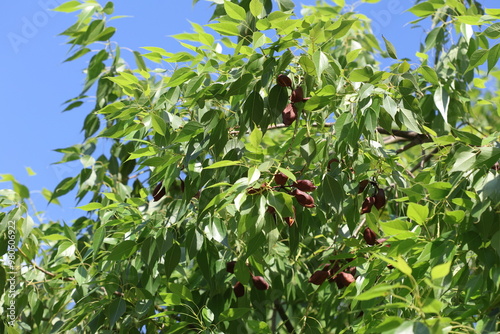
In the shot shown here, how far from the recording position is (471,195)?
58.8 inches

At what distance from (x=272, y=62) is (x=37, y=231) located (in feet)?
5.20

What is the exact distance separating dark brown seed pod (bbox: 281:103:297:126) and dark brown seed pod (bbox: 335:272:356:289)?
17.3 inches

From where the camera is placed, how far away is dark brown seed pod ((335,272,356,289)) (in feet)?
5.76

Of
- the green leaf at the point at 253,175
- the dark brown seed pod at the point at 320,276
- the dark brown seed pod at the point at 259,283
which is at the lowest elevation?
the dark brown seed pod at the point at 259,283

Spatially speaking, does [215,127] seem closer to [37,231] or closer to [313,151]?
[313,151]

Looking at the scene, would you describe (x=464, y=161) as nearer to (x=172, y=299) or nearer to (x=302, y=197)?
(x=302, y=197)

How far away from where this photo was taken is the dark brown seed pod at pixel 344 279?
5.76 feet

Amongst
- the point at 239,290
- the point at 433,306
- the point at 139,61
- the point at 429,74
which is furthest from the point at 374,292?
the point at 139,61

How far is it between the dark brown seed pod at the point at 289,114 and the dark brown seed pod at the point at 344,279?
0.44 metres

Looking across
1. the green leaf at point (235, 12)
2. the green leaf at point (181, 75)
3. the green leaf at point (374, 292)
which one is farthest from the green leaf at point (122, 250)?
the green leaf at point (374, 292)

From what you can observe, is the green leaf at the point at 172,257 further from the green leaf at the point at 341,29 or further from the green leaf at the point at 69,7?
the green leaf at the point at 69,7

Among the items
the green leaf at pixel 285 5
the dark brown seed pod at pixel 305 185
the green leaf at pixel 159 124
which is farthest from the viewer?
the green leaf at pixel 285 5

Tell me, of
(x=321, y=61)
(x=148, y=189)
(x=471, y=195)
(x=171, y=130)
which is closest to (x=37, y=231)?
(x=148, y=189)

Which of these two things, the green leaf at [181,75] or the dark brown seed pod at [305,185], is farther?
the green leaf at [181,75]
